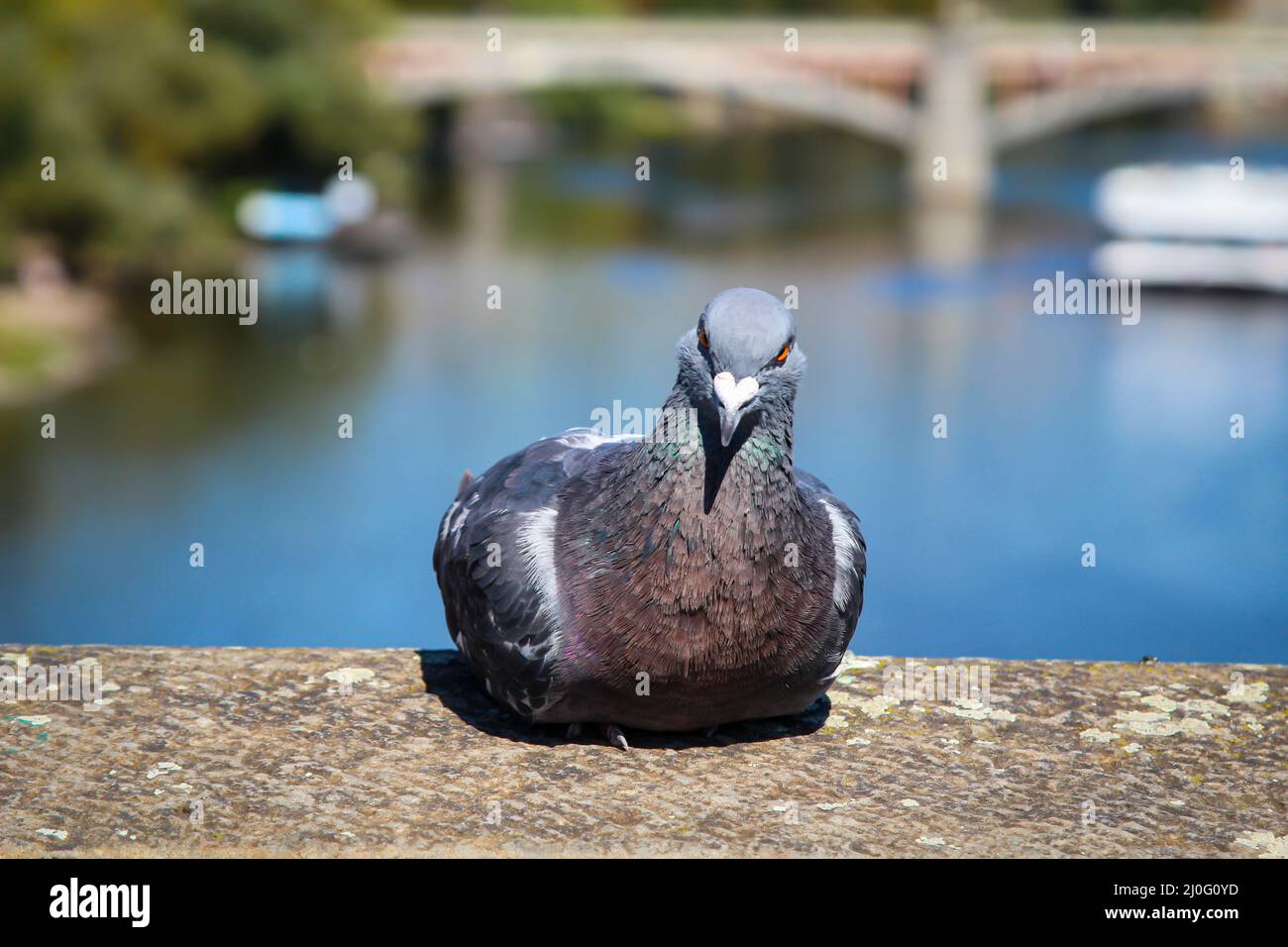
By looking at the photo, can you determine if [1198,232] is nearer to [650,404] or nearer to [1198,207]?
[1198,207]

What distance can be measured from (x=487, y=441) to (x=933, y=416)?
8989 millimetres

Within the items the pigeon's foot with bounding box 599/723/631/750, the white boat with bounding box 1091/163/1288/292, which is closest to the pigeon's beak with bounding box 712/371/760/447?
the pigeon's foot with bounding box 599/723/631/750

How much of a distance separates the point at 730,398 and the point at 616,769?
1.15 meters

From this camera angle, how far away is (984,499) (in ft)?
85.1

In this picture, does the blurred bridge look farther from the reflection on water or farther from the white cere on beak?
the white cere on beak

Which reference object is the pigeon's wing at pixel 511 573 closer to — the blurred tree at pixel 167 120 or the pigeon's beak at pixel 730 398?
the pigeon's beak at pixel 730 398

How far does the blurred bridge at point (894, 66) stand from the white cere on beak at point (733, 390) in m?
39.9

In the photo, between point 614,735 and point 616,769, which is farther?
point 614,735

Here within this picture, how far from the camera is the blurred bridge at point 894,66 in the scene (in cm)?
4497

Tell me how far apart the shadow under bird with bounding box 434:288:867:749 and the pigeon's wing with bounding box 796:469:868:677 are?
0.04 feet

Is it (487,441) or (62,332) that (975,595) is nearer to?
(487,441)

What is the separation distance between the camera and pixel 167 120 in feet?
121

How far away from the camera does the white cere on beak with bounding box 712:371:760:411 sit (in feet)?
12.9

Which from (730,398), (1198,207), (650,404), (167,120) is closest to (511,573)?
(730,398)
